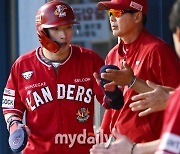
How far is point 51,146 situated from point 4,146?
6.48 ft

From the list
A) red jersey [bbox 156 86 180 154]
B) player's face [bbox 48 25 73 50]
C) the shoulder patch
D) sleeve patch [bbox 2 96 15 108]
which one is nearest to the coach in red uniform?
player's face [bbox 48 25 73 50]

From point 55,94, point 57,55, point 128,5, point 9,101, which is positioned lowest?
point 9,101

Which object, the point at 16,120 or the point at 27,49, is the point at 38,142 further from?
the point at 27,49

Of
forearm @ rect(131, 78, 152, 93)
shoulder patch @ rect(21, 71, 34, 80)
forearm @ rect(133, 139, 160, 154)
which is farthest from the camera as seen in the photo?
shoulder patch @ rect(21, 71, 34, 80)

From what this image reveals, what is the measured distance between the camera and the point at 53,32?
561 cm

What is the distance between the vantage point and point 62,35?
554 cm

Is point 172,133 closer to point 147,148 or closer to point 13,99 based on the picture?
point 147,148

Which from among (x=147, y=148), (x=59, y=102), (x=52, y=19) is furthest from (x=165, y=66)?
(x=147, y=148)

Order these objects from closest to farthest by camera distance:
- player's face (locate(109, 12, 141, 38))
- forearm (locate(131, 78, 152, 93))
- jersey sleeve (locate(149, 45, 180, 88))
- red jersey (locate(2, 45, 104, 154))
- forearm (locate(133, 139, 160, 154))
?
forearm (locate(133, 139, 160, 154)) < forearm (locate(131, 78, 152, 93)) < jersey sleeve (locate(149, 45, 180, 88)) < player's face (locate(109, 12, 141, 38)) < red jersey (locate(2, 45, 104, 154))

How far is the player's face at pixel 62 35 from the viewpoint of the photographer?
5.51 m

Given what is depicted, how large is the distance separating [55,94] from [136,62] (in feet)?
2.64

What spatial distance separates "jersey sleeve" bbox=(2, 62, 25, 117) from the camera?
18.4ft

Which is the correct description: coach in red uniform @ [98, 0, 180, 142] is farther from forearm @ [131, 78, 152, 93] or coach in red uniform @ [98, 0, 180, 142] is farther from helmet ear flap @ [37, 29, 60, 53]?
helmet ear flap @ [37, 29, 60, 53]

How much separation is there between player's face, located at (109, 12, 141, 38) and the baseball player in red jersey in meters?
0.46
